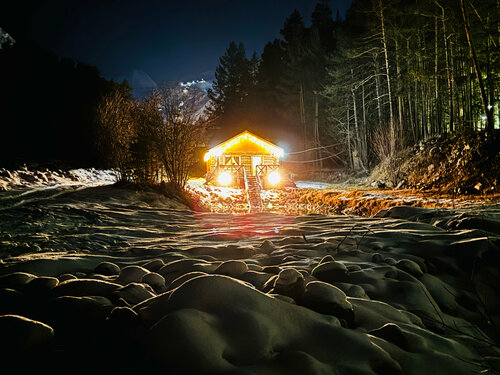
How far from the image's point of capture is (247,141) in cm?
2423

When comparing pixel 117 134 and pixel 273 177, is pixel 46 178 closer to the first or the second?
pixel 117 134

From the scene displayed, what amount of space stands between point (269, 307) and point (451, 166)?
12.9m

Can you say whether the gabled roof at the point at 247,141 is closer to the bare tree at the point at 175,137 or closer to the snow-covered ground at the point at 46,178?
the snow-covered ground at the point at 46,178

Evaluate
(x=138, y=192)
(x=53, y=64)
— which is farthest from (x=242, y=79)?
(x=138, y=192)

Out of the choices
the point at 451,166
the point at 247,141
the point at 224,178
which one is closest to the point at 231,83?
the point at 247,141

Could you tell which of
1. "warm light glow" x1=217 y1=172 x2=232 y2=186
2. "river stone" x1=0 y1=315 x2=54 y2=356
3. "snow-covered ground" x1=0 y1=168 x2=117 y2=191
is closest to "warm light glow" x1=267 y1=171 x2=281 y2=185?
"warm light glow" x1=217 y1=172 x2=232 y2=186

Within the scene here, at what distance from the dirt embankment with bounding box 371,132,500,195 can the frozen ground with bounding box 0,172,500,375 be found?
721cm

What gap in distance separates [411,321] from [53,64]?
2962cm

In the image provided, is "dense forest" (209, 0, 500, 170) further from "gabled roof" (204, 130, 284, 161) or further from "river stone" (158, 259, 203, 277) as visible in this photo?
"river stone" (158, 259, 203, 277)

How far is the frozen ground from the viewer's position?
1222 mm

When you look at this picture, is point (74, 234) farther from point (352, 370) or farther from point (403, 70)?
point (403, 70)

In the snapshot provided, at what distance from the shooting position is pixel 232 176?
2191 centimetres

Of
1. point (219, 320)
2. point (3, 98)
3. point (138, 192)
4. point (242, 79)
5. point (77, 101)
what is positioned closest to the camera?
point (219, 320)

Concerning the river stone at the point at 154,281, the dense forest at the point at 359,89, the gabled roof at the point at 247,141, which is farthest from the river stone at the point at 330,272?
the gabled roof at the point at 247,141
